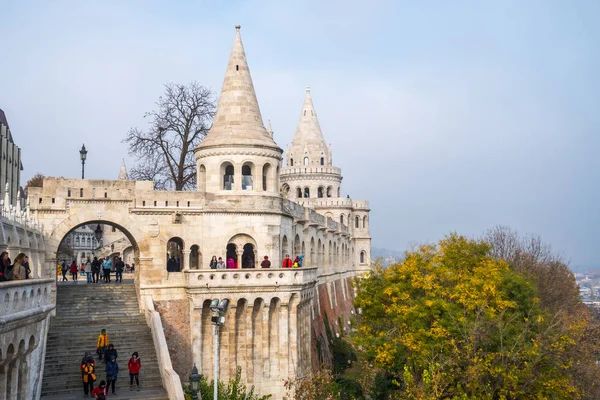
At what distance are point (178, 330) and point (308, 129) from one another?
38.6 m

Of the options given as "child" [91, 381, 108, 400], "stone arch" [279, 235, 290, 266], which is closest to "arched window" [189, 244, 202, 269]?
"stone arch" [279, 235, 290, 266]

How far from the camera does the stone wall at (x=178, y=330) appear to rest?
26906 millimetres

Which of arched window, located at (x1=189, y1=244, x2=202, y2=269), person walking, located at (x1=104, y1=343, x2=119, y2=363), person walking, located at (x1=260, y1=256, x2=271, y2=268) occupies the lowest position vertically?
person walking, located at (x1=104, y1=343, x2=119, y2=363)

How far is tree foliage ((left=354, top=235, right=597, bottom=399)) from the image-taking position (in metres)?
22.7

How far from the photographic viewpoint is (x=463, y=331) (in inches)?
980

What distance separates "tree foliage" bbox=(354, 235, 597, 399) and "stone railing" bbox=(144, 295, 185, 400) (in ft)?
24.0

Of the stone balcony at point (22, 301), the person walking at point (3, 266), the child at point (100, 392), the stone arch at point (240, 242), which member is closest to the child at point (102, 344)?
the child at point (100, 392)

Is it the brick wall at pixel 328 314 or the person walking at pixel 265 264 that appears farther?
the brick wall at pixel 328 314

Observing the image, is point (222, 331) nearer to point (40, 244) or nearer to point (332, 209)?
point (40, 244)

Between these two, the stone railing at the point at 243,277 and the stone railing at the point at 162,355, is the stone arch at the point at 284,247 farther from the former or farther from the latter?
the stone railing at the point at 162,355

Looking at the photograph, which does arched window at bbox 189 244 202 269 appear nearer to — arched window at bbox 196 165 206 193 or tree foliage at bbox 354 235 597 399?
arched window at bbox 196 165 206 193

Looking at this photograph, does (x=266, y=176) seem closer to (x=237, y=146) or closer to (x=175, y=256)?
(x=237, y=146)

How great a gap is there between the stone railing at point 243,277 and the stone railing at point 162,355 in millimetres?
1858

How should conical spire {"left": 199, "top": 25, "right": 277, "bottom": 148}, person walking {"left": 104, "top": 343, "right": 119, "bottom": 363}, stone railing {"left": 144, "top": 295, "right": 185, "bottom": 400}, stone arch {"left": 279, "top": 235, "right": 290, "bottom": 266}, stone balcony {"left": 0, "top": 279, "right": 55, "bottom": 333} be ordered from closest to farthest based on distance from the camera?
stone balcony {"left": 0, "top": 279, "right": 55, "bottom": 333} < stone railing {"left": 144, "top": 295, "right": 185, "bottom": 400} < person walking {"left": 104, "top": 343, "right": 119, "bottom": 363} < conical spire {"left": 199, "top": 25, "right": 277, "bottom": 148} < stone arch {"left": 279, "top": 235, "right": 290, "bottom": 266}
